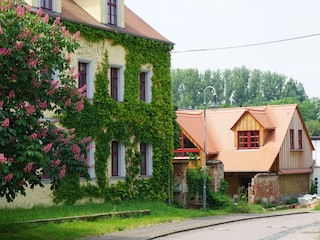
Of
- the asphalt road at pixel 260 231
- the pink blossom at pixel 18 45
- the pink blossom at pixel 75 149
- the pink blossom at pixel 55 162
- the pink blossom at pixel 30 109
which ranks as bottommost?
the asphalt road at pixel 260 231

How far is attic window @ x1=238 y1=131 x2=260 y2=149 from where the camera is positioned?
153 feet

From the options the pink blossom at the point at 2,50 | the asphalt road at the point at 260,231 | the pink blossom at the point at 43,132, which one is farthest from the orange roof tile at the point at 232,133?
the pink blossom at the point at 2,50

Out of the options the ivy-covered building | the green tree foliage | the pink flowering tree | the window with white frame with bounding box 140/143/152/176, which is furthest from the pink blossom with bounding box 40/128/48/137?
the green tree foliage

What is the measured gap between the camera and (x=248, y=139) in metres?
46.8

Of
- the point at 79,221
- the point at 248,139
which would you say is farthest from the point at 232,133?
the point at 79,221

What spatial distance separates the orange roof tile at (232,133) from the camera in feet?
148

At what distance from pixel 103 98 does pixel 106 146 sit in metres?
2.18

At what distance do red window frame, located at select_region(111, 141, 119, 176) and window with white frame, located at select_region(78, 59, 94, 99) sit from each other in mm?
2881

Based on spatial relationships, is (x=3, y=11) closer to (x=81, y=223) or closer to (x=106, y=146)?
(x=81, y=223)

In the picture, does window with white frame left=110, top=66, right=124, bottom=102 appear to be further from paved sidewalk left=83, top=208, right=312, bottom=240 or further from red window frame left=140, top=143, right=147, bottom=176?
paved sidewalk left=83, top=208, right=312, bottom=240

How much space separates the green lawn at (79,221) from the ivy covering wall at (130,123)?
2.72 feet

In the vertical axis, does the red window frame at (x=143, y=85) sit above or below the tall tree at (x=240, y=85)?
below

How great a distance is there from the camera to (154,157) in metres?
34.1

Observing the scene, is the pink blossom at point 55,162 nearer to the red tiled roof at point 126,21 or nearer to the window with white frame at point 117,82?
the red tiled roof at point 126,21
